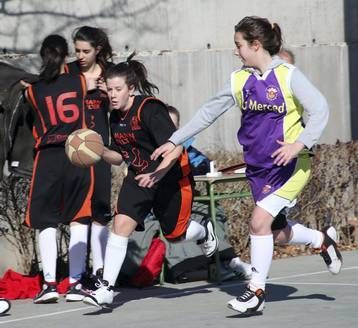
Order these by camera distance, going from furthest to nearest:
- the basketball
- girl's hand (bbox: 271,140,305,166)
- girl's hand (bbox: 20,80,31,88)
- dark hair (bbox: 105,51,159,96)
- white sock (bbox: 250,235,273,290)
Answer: girl's hand (bbox: 20,80,31,88) < dark hair (bbox: 105,51,159,96) < the basketball < white sock (bbox: 250,235,273,290) < girl's hand (bbox: 271,140,305,166)

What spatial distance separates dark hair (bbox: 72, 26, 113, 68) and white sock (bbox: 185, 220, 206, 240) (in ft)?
4.45

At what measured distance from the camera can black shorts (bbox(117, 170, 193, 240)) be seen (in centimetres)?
879

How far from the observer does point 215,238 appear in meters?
9.53

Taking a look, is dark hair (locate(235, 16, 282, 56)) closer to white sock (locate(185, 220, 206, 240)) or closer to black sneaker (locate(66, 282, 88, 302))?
white sock (locate(185, 220, 206, 240))

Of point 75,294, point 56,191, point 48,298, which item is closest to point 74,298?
point 75,294

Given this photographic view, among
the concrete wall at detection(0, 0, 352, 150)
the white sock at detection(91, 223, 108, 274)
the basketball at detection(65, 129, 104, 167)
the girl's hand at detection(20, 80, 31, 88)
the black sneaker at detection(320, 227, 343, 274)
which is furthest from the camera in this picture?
the concrete wall at detection(0, 0, 352, 150)

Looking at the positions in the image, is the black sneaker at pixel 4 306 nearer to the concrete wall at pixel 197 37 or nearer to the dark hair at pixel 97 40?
the dark hair at pixel 97 40

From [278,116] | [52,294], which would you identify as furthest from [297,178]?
[52,294]

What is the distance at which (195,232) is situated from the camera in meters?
9.21

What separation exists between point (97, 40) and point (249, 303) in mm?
2435

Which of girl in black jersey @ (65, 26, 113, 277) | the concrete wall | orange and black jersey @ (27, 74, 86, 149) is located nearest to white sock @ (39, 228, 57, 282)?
girl in black jersey @ (65, 26, 113, 277)

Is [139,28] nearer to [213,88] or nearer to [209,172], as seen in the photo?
[213,88]

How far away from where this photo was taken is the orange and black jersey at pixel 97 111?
30.9 ft

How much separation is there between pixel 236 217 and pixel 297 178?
2.94 meters
